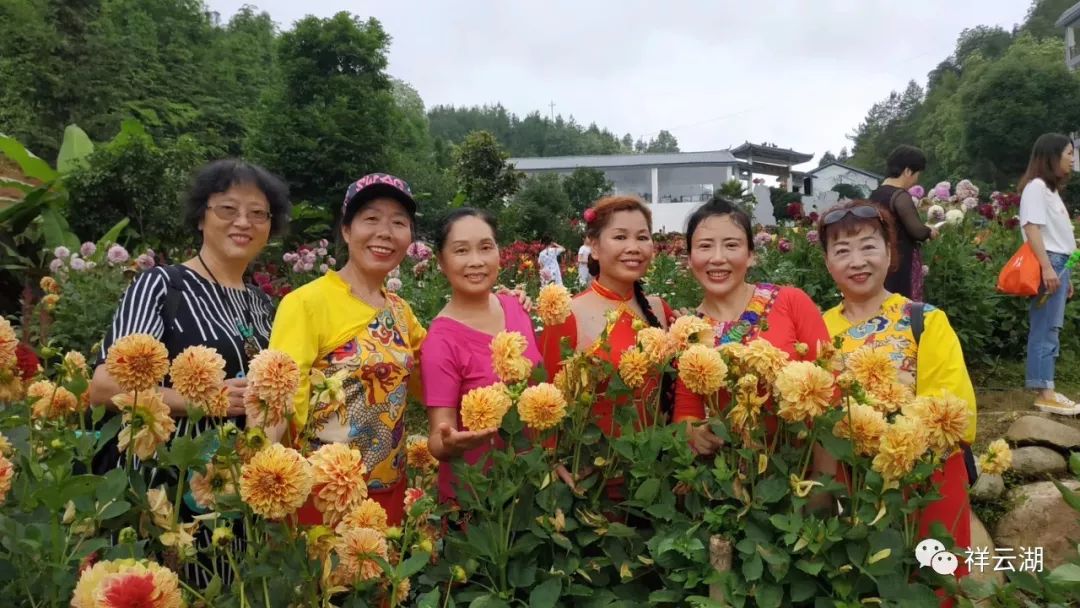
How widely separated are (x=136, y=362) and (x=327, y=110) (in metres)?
13.7

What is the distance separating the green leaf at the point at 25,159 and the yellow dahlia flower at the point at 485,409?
346 inches

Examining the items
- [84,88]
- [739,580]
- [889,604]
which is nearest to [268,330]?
[739,580]

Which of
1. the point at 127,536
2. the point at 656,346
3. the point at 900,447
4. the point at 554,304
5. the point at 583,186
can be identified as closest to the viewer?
the point at 127,536

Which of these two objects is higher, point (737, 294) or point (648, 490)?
point (737, 294)

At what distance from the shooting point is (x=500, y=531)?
120 centimetres

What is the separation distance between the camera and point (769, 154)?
171 ft

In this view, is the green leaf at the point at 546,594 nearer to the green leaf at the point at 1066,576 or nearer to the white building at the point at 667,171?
the green leaf at the point at 1066,576

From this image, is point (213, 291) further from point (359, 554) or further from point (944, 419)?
point (944, 419)

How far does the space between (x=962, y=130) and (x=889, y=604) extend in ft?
130

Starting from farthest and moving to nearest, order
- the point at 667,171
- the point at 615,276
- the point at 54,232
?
the point at 667,171
the point at 54,232
the point at 615,276

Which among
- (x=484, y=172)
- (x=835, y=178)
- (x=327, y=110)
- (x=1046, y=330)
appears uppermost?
(x=835, y=178)

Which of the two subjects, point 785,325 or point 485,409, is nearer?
point 485,409

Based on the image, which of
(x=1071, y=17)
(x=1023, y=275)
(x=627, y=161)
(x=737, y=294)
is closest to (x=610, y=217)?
(x=737, y=294)

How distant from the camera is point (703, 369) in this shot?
1239 mm
